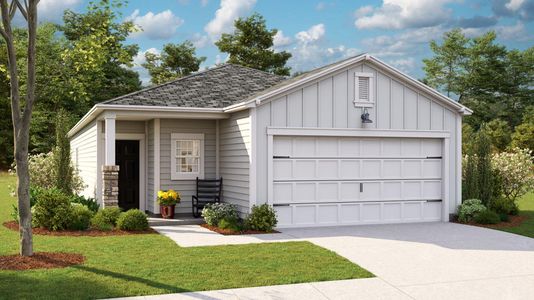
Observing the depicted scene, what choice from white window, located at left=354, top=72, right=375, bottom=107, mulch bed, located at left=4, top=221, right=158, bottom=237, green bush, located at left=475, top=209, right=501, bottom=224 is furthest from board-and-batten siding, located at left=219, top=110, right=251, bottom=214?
green bush, located at left=475, top=209, right=501, bottom=224

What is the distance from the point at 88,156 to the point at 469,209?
39.2 feet

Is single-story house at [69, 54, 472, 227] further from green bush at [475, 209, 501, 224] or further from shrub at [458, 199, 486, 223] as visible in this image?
green bush at [475, 209, 501, 224]

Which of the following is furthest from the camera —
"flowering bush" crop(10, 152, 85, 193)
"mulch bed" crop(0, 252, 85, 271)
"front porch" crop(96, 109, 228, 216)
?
"flowering bush" crop(10, 152, 85, 193)

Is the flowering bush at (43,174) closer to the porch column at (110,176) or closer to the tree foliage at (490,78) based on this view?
the porch column at (110,176)

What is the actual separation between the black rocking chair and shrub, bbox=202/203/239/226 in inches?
44.1

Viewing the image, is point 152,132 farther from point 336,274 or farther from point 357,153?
point 336,274

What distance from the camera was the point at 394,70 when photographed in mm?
13539

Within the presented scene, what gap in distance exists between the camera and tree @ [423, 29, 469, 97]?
164ft

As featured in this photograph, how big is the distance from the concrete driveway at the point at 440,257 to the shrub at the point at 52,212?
489 centimetres

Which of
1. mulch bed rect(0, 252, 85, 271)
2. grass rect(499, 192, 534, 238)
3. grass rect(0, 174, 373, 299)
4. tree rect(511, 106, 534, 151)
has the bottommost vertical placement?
grass rect(499, 192, 534, 238)

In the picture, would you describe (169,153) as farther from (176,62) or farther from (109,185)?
(176,62)

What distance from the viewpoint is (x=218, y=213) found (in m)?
12.8

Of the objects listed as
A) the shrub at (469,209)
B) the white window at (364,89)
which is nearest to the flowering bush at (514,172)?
the shrub at (469,209)

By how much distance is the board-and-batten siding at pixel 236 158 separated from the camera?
1293cm
